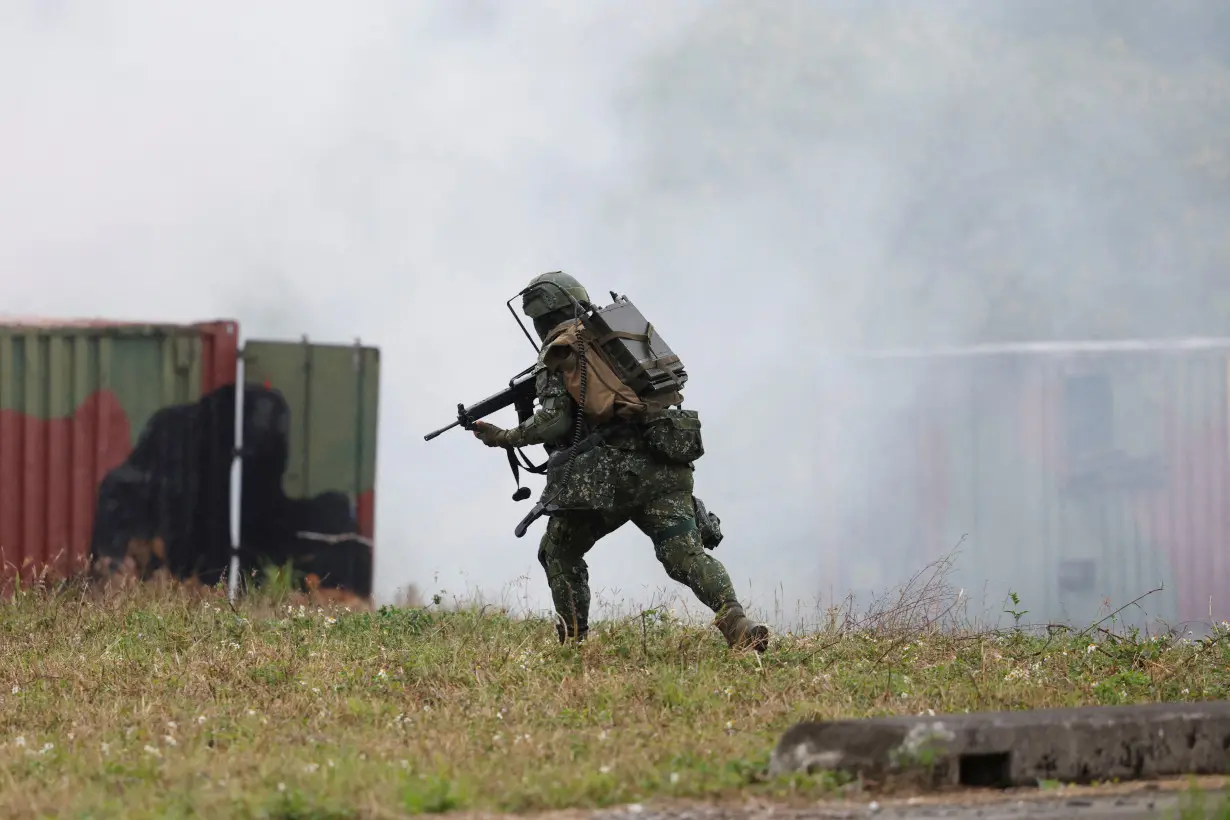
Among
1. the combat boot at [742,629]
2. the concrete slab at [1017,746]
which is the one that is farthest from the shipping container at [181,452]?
the concrete slab at [1017,746]

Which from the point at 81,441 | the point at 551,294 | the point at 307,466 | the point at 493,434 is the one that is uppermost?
the point at 551,294

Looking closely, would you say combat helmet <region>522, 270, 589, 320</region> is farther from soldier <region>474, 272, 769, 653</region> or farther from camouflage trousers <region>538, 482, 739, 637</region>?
camouflage trousers <region>538, 482, 739, 637</region>

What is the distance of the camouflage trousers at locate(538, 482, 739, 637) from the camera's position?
6.37 meters

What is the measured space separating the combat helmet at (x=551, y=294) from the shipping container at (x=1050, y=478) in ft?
19.8

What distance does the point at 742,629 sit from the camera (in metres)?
6.30

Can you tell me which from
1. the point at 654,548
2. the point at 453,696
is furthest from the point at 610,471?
the point at 453,696

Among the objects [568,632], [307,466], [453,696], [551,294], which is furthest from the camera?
[307,466]

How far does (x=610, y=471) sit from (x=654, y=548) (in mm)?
401

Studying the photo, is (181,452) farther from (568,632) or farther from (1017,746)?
(1017,746)

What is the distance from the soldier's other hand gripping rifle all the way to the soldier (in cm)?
1

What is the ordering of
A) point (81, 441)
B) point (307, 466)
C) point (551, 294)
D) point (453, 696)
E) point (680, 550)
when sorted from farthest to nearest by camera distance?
point (307, 466)
point (81, 441)
point (551, 294)
point (680, 550)
point (453, 696)

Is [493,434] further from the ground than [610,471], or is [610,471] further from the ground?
[493,434]

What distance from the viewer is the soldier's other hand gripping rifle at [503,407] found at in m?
6.46

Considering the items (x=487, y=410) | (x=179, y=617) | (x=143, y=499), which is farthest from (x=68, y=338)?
(x=487, y=410)
